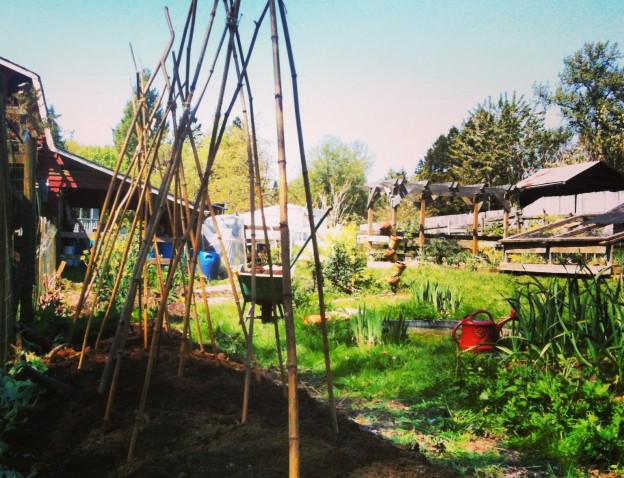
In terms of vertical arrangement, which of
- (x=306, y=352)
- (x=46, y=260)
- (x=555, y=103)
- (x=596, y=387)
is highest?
(x=555, y=103)

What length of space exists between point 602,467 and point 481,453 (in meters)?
0.56

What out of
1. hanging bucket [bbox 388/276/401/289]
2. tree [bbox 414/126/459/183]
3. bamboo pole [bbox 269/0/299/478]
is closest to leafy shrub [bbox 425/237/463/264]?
hanging bucket [bbox 388/276/401/289]

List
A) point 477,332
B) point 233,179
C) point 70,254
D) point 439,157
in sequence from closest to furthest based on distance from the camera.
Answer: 1. point 477,332
2. point 70,254
3. point 233,179
4. point 439,157

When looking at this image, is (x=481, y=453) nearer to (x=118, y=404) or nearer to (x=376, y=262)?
(x=118, y=404)

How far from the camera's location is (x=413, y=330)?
214 inches

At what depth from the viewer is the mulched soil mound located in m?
1.74

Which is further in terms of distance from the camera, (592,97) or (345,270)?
(592,97)

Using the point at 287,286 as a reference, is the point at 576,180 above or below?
above

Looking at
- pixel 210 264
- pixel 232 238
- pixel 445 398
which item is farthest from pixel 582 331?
pixel 232 238

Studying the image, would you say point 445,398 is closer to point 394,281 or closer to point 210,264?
point 394,281

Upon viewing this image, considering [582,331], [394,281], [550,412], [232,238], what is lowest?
[550,412]

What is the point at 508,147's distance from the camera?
3653 centimetres

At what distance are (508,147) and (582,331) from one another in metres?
36.5

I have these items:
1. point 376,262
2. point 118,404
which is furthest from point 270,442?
point 376,262
